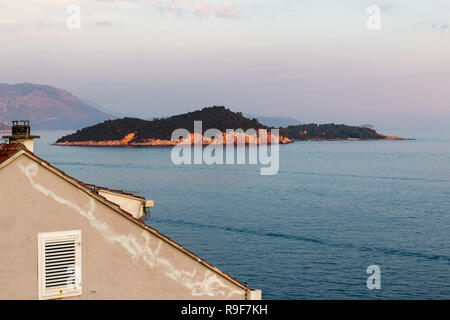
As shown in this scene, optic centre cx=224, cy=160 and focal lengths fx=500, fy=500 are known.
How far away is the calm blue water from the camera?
43844 millimetres

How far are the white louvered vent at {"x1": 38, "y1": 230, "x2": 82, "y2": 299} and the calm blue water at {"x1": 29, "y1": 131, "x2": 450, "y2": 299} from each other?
32.0 meters

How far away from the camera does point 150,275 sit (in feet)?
30.6

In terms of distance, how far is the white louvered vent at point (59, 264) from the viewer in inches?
325

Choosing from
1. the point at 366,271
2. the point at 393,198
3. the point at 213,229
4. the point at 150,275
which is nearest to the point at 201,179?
the point at 393,198

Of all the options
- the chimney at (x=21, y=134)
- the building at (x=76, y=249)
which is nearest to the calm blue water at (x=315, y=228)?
the chimney at (x=21, y=134)

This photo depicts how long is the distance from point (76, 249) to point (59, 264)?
0.37 metres

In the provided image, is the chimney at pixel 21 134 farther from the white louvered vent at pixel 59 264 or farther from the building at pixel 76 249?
the white louvered vent at pixel 59 264

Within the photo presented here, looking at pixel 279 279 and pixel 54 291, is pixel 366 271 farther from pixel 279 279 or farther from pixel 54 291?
pixel 54 291

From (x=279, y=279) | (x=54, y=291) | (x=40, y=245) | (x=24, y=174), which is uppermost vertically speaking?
(x=24, y=174)

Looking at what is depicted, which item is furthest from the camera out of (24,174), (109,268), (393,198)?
(393,198)

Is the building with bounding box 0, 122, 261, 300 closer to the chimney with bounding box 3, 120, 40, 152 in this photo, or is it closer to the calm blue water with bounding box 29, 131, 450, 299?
the chimney with bounding box 3, 120, 40, 152

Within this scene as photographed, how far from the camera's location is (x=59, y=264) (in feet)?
27.6

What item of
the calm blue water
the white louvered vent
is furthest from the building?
the calm blue water

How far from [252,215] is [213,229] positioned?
44.1 feet
